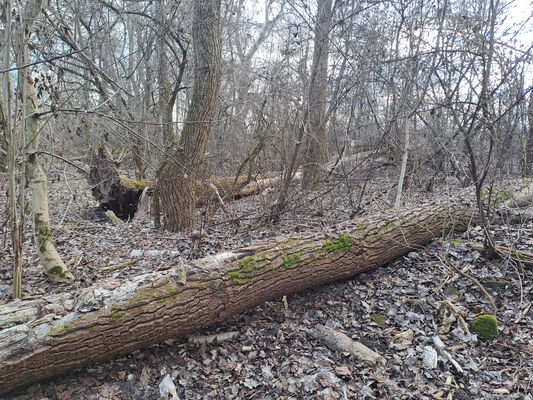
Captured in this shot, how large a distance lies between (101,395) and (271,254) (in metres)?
1.81

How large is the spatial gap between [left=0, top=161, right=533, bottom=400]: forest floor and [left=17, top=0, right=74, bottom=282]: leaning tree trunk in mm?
214

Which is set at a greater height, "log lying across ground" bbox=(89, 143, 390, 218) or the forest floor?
"log lying across ground" bbox=(89, 143, 390, 218)

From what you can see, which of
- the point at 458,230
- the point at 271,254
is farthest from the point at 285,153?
the point at 458,230

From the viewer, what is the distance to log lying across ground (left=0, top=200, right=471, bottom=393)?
7.48 feet

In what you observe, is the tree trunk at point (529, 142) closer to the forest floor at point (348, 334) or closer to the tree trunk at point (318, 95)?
the forest floor at point (348, 334)

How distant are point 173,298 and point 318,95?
489 cm

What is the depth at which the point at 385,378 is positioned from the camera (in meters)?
2.52

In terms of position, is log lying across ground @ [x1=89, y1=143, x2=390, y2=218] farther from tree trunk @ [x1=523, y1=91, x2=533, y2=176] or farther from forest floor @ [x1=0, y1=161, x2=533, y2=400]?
tree trunk @ [x1=523, y1=91, x2=533, y2=176]

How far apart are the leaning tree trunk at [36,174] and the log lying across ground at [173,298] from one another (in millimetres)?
1015

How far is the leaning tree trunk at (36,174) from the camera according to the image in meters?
2.89

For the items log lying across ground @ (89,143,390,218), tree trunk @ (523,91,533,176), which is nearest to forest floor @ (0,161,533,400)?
log lying across ground @ (89,143,390,218)

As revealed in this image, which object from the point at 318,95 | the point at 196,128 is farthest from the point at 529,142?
the point at 196,128

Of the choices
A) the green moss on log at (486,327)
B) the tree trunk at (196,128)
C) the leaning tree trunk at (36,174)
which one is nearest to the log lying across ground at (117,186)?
the tree trunk at (196,128)

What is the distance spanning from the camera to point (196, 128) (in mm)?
→ 5375
